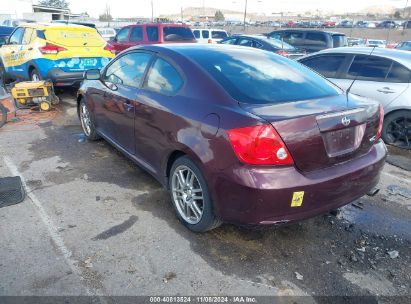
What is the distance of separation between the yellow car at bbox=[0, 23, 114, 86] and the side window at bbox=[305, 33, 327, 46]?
9740mm

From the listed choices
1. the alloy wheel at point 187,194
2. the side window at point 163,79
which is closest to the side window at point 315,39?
the side window at point 163,79

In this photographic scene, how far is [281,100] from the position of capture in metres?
2.82

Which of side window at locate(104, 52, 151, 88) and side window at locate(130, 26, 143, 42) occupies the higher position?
side window at locate(104, 52, 151, 88)

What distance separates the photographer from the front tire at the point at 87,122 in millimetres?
5234

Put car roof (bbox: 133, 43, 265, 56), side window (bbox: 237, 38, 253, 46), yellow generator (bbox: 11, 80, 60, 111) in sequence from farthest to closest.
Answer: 1. side window (bbox: 237, 38, 253, 46)
2. yellow generator (bbox: 11, 80, 60, 111)
3. car roof (bbox: 133, 43, 265, 56)

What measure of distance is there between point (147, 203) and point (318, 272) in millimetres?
1834

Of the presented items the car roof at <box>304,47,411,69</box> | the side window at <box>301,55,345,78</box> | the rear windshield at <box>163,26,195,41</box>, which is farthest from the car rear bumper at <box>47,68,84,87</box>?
the car roof at <box>304,47,411,69</box>

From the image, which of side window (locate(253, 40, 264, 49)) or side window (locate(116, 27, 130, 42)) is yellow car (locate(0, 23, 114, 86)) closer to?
side window (locate(116, 27, 130, 42))

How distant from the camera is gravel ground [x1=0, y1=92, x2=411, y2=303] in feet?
8.43

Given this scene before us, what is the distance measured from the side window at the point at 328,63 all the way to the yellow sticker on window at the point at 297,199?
4.32 meters

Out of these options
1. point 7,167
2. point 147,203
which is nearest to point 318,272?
point 147,203

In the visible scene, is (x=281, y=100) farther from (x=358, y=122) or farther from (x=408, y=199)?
(x=408, y=199)

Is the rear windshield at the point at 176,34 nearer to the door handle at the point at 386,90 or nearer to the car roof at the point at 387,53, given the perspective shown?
the car roof at the point at 387,53

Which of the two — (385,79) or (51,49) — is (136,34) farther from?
(385,79)
